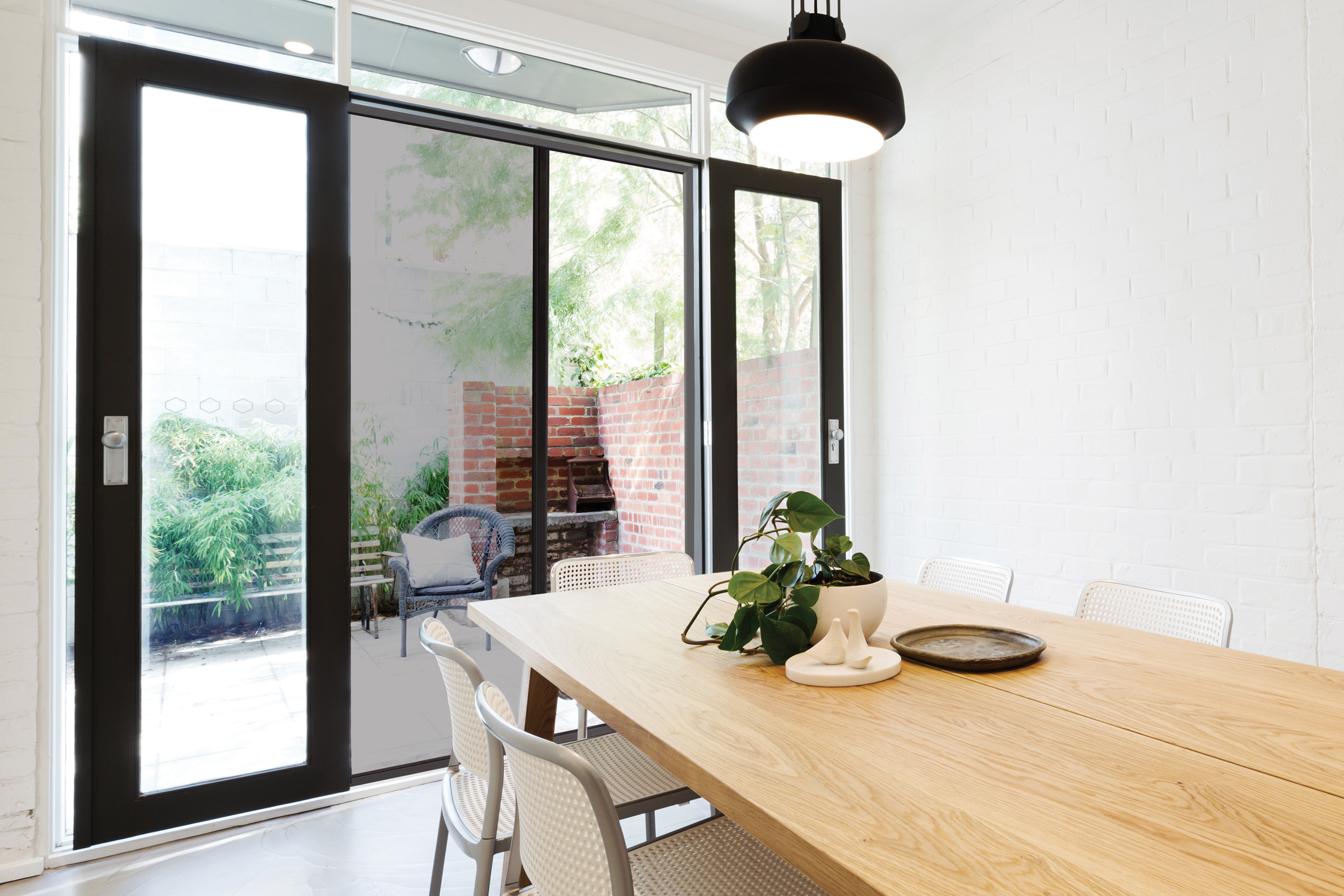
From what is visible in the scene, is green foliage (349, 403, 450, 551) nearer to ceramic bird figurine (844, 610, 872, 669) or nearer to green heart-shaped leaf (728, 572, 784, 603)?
green heart-shaped leaf (728, 572, 784, 603)

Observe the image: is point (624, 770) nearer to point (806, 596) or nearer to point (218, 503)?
point (806, 596)

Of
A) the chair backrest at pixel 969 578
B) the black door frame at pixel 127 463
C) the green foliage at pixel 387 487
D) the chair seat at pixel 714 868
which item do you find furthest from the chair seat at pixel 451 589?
the chair seat at pixel 714 868

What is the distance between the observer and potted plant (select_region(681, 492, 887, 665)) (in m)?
1.44

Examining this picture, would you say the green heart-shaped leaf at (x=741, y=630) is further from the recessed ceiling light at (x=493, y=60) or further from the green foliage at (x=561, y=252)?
the recessed ceiling light at (x=493, y=60)

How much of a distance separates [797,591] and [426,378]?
2.15 metres

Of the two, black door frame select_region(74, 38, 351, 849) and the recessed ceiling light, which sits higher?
the recessed ceiling light

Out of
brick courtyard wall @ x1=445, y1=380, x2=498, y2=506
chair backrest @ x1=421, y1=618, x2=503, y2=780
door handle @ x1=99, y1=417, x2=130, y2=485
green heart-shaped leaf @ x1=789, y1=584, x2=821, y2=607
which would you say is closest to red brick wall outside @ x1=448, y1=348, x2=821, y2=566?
brick courtyard wall @ x1=445, y1=380, x2=498, y2=506

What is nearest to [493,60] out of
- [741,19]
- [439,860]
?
[741,19]

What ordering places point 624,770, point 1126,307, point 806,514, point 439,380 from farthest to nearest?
point 439,380, point 1126,307, point 624,770, point 806,514

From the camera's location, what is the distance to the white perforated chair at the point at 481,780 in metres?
1.36

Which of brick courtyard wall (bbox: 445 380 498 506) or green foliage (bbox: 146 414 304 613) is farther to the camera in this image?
brick courtyard wall (bbox: 445 380 498 506)

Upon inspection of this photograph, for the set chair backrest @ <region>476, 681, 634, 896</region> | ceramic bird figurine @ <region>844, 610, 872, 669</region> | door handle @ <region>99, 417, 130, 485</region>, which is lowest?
chair backrest @ <region>476, 681, 634, 896</region>

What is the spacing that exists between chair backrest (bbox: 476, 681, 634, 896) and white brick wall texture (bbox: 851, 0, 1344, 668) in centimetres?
236

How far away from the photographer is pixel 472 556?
3.44m
